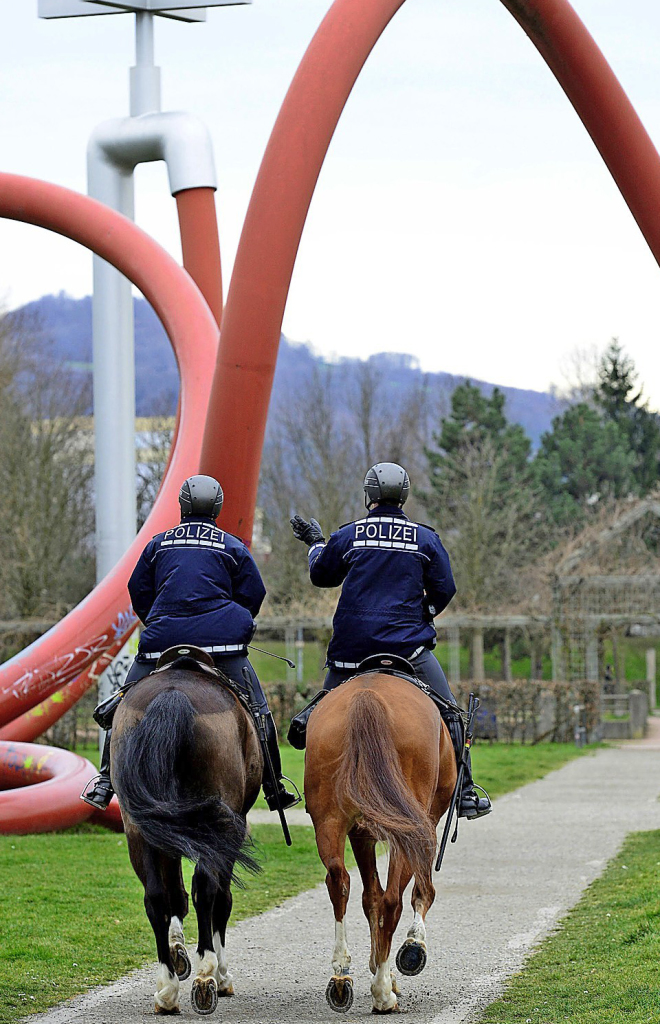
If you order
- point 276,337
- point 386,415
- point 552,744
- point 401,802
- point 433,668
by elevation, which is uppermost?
point 386,415

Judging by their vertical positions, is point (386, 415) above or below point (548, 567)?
above

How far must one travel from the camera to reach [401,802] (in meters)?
6.61

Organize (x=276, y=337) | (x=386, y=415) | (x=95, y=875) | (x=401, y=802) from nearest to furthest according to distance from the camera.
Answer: (x=401, y=802)
(x=276, y=337)
(x=95, y=875)
(x=386, y=415)

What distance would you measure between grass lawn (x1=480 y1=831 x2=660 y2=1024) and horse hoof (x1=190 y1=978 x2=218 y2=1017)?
1324mm

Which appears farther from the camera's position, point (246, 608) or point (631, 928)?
point (631, 928)

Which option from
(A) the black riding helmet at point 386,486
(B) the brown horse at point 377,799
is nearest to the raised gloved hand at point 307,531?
(A) the black riding helmet at point 386,486

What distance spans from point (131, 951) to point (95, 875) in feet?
9.96

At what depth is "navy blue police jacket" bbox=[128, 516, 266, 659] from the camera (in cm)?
757

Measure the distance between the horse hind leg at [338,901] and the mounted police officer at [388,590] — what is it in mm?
989

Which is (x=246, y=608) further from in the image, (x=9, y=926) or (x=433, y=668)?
(x=9, y=926)

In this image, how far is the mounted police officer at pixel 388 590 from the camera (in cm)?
752

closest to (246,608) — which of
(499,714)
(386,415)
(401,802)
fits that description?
(401,802)

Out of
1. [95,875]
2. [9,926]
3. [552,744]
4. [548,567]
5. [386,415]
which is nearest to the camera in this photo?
[9,926]

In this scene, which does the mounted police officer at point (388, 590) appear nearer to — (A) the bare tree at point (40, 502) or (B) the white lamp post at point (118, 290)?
(B) the white lamp post at point (118, 290)
